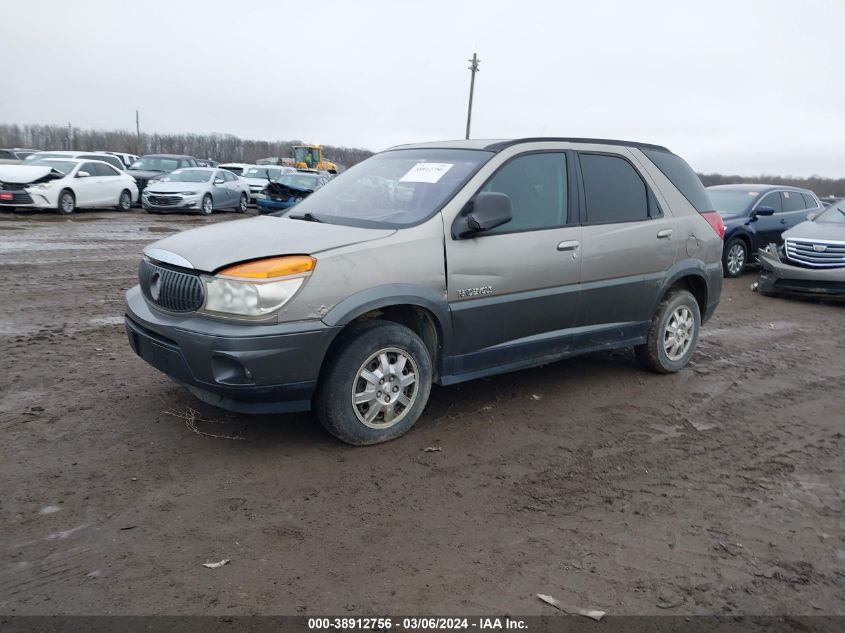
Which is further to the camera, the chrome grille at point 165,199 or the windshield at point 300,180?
the windshield at point 300,180

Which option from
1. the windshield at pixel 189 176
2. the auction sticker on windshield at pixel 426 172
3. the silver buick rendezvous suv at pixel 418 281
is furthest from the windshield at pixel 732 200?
the windshield at pixel 189 176

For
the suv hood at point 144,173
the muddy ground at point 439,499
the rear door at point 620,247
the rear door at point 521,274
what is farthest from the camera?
the suv hood at point 144,173

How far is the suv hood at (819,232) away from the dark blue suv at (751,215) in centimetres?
163

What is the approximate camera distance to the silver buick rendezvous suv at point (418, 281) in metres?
3.97

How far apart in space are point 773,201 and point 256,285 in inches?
494

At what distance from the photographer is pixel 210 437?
441 centimetres

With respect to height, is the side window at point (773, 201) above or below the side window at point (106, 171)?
above

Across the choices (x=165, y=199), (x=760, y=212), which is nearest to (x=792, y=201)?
(x=760, y=212)

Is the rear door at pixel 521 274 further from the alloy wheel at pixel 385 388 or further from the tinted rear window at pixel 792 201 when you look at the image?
the tinted rear window at pixel 792 201

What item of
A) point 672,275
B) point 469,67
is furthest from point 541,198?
point 469,67

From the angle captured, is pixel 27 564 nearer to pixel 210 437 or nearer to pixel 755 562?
pixel 210 437

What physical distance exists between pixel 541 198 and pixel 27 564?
3825mm

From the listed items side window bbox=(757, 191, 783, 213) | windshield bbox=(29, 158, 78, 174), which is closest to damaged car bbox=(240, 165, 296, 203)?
windshield bbox=(29, 158, 78, 174)

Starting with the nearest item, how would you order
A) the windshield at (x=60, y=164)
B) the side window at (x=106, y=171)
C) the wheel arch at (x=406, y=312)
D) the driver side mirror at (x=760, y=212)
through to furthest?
the wheel arch at (x=406, y=312)
the driver side mirror at (x=760, y=212)
the windshield at (x=60, y=164)
the side window at (x=106, y=171)
